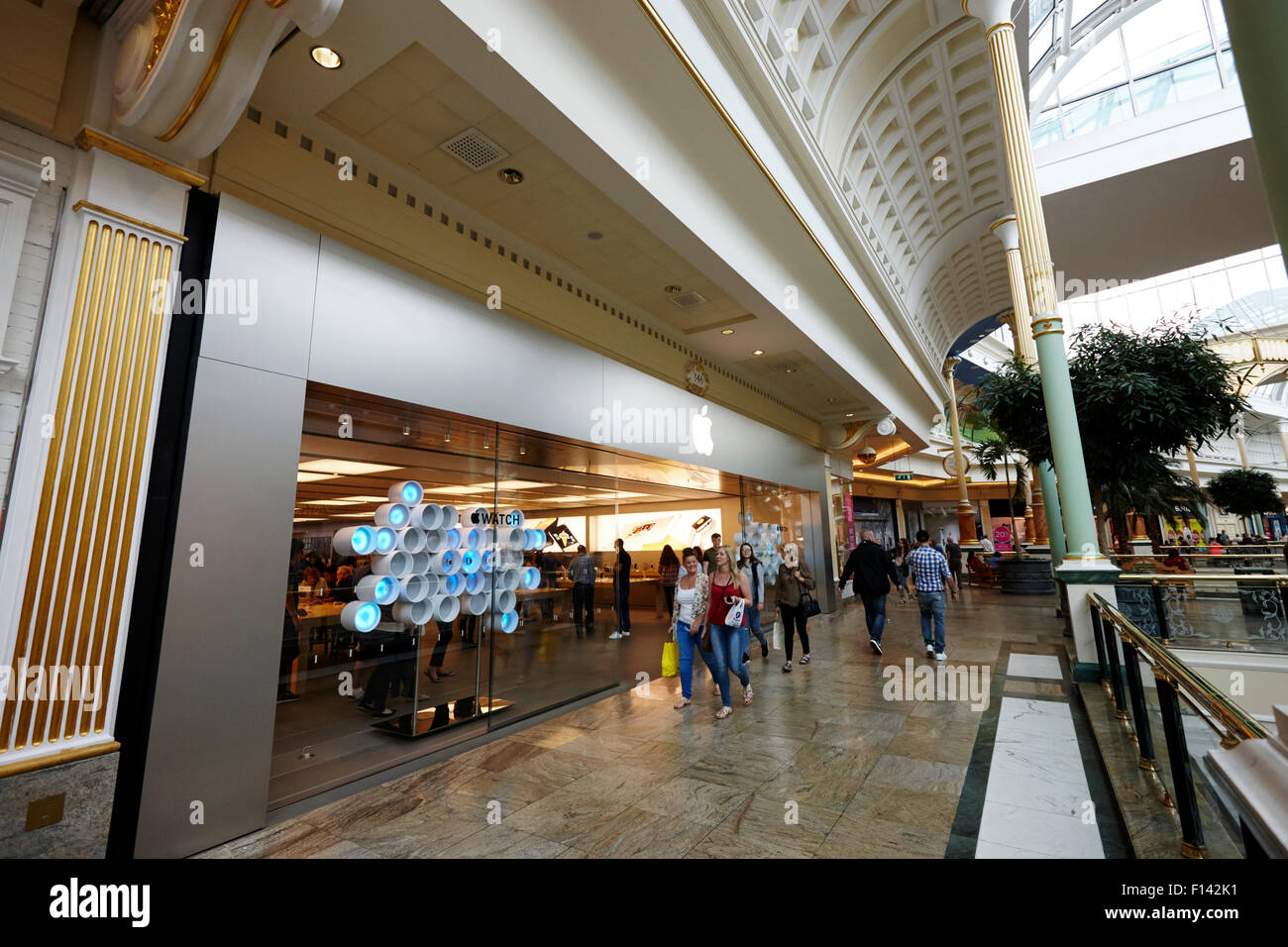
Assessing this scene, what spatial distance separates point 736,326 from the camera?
24.0ft

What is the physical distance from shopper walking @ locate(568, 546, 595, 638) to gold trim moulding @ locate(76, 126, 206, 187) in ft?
14.2

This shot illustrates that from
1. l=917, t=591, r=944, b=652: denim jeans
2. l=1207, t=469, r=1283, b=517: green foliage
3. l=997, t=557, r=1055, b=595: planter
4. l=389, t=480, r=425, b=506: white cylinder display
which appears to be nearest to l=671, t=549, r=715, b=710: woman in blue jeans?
l=389, t=480, r=425, b=506: white cylinder display

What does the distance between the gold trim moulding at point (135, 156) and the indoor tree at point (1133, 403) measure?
8.40 meters

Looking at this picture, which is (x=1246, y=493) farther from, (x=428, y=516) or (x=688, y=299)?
(x=428, y=516)

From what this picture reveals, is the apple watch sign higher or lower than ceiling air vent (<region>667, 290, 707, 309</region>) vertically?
lower

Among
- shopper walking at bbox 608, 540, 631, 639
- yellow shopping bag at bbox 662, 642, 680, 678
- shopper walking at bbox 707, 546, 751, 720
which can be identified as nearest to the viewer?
shopper walking at bbox 707, 546, 751, 720

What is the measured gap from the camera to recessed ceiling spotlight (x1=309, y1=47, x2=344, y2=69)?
121 inches

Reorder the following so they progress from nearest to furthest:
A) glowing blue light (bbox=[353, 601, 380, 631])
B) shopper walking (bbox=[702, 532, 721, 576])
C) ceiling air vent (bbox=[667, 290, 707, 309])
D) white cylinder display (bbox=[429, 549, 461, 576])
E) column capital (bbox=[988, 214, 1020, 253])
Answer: glowing blue light (bbox=[353, 601, 380, 631]) → white cylinder display (bbox=[429, 549, 461, 576]) → ceiling air vent (bbox=[667, 290, 707, 309]) → shopper walking (bbox=[702, 532, 721, 576]) → column capital (bbox=[988, 214, 1020, 253])

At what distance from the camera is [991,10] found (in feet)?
20.8

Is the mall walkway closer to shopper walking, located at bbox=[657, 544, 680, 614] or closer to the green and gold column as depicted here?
the green and gold column

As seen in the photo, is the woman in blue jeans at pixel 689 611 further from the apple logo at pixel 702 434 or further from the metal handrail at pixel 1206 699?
the metal handrail at pixel 1206 699
